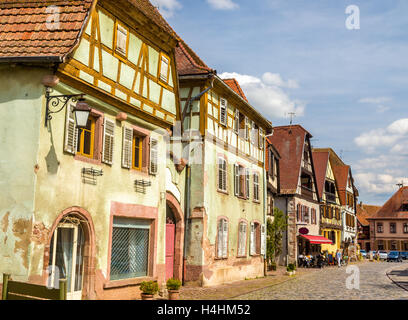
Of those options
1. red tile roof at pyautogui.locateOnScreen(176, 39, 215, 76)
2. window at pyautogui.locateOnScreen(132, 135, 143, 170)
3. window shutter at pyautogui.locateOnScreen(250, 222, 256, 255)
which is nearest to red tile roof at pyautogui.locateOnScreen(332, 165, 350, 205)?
window shutter at pyautogui.locateOnScreen(250, 222, 256, 255)

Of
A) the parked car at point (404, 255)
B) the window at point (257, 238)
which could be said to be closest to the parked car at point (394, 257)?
the parked car at point (404, 255)

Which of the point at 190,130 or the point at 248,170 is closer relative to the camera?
the point at 190,130

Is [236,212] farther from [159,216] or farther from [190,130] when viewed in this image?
[159,216]

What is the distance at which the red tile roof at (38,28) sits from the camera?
1098 cm

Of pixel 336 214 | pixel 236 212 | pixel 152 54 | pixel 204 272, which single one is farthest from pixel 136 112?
pixel 336 214

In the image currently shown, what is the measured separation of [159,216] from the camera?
15.3 metres

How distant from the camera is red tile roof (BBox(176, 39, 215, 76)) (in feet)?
66.0

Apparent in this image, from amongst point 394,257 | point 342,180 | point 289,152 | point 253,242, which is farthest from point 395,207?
point 253,242

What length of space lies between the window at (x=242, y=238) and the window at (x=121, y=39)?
12.1 metres

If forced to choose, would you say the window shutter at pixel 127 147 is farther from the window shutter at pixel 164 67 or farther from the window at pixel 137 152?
the window shutter at pixel 164 67

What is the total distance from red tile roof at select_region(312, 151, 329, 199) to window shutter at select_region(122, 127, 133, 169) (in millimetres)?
33854

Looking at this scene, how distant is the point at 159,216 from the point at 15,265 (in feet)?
18.7
